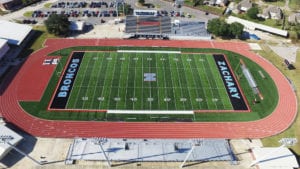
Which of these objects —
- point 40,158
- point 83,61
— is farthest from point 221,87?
point 40,158

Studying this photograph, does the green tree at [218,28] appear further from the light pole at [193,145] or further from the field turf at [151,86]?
the light pole at [193,145]

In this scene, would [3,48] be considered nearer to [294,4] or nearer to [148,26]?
[148,26]

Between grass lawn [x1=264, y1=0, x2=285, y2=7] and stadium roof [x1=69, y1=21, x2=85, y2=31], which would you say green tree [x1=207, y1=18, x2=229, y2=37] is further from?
stadium roof [x1=69, y1=21, x2=85, y2=31]

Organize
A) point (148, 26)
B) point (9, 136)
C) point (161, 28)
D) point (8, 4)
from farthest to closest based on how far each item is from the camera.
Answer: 1. point (8, 4)
2. point (148, 26)
3. point (161, 28)
4. point (9, 136)

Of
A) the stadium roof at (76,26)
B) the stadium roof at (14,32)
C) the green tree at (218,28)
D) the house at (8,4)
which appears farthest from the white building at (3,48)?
the green tree at (218,28)

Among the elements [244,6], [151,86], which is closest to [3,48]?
[151,86]

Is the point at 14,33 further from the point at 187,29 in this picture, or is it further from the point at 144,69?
the point at 187,29

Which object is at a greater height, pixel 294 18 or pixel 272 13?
pixel 272 13

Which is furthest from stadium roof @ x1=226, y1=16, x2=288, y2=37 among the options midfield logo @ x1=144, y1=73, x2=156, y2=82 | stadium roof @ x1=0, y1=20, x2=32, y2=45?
stadium roof @ x1=0, y1=20, x2=32, y2=45
